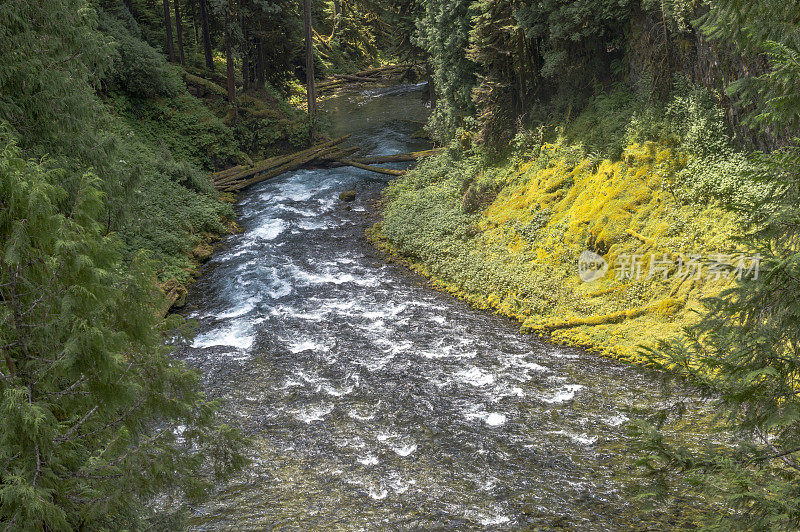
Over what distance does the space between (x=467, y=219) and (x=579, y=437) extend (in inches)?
402

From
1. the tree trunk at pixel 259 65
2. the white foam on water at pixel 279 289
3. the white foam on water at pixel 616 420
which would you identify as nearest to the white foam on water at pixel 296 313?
the white foam on water at pixel 279 289

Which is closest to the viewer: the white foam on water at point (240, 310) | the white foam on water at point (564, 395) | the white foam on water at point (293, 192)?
the white foam on water at point (564, 395)

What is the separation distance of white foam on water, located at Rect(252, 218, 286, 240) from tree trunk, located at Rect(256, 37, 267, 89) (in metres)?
16.0

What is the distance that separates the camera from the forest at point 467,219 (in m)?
4.28

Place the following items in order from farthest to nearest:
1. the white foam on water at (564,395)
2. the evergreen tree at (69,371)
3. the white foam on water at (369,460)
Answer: the white foam on water at (564,395) → the white foam on water at (369,460) → the evergreen tree at (69,371)

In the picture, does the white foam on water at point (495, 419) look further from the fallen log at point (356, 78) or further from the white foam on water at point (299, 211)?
the fallen log at point (356, 78)

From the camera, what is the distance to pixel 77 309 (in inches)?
167

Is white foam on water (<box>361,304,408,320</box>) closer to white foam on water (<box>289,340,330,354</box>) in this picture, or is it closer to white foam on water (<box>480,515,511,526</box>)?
white foam on water (<box>289,340,330,354</box>)

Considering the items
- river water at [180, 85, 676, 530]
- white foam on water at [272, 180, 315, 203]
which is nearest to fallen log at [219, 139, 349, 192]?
white foam on water at [272, 180, 315, 203]

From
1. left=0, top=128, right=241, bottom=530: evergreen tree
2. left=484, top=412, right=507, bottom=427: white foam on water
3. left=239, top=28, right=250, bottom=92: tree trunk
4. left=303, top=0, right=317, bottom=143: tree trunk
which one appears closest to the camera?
left=0, top=128, right=241, bottom=530: evergreen tree

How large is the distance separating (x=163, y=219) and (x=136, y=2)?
28579 mm

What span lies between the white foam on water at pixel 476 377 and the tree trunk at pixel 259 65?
28.1 metres

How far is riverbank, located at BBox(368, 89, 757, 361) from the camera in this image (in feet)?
37.8

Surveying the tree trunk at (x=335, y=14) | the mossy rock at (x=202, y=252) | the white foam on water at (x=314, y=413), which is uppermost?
the tree trunk at (x=335, y=14)
